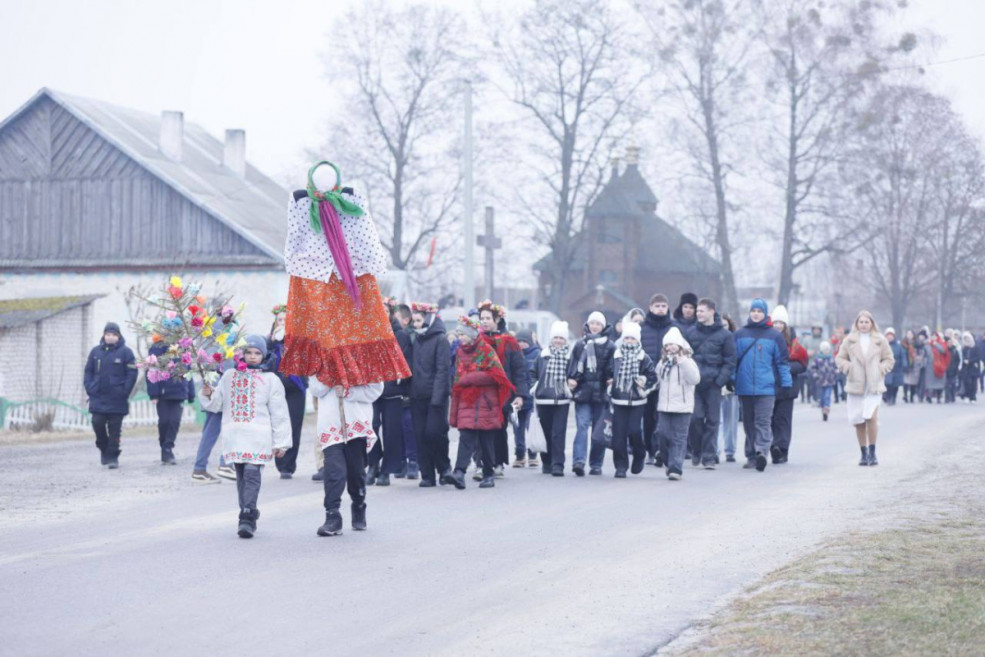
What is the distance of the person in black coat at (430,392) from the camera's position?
1512cm

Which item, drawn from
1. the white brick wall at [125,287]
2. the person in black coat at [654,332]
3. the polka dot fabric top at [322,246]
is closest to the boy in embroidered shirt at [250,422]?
the polka dot fabric top at [322,246]

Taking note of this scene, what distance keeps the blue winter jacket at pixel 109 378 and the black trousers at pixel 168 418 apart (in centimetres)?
42

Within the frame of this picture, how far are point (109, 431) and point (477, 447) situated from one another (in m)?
5.12

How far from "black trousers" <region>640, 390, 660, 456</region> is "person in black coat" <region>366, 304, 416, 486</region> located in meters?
3.08

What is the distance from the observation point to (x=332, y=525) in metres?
11.0

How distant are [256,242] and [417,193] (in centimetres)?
2032

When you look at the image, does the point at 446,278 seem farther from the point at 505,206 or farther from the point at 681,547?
the point at 681,547

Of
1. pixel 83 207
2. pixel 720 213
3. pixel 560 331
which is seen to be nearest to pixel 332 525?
pixel 560 331

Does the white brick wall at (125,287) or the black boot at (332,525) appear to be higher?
the white brick wall at (125,287)

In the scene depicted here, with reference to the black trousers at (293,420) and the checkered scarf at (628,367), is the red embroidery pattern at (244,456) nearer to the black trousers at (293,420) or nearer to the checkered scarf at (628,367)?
the black trousers at (293,420)

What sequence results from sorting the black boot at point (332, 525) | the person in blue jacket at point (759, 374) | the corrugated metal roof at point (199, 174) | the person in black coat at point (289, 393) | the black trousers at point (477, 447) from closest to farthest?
the black boot at point (332, 525)
the black trousers at point (477, 447)
the person in black coat at point (289, 393)
the person in blue jacket at point (759, 374)
the corrugated metal roof at point (199, 174)

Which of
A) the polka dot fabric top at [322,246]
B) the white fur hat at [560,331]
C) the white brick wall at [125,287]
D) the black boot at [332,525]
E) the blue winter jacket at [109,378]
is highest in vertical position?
the white brick wall at [125,287]

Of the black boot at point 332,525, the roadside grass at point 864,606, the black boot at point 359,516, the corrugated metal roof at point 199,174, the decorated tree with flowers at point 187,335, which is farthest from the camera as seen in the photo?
the corrugated metal roof at point 199,174

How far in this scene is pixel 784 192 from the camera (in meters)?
53.8
